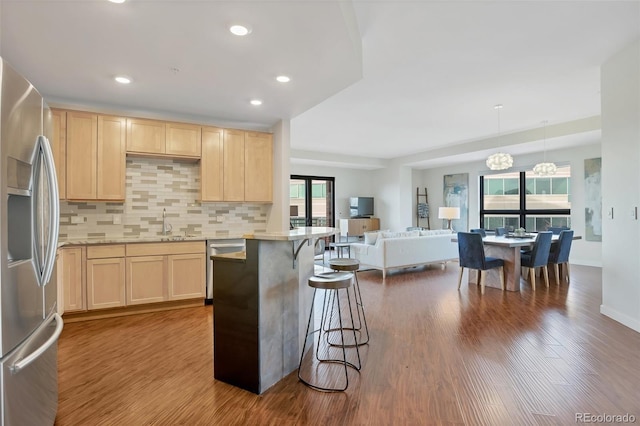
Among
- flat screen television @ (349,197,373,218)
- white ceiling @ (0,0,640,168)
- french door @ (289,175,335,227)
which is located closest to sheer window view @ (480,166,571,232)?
white ceiling @ (0,0,640,168)

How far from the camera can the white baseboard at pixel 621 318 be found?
3342 mm

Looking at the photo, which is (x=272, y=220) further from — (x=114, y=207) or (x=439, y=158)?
(x=439, y=158)

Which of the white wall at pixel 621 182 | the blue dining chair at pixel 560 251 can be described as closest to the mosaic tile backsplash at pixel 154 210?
the white wall at pixel 621 182

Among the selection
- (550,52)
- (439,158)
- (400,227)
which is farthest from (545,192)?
(550,52)

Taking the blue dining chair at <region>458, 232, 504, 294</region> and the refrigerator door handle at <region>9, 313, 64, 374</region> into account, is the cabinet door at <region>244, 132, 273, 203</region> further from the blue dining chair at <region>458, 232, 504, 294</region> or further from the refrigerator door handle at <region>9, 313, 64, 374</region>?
the refrigerator door handle at <region>9, 313, 64, 374</region>

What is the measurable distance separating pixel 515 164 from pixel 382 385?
808cm

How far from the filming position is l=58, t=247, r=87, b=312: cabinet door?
368 centimetres

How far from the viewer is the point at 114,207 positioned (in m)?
4.38

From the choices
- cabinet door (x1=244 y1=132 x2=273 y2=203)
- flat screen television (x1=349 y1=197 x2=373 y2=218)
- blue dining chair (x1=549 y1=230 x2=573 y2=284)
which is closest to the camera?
cabinet door (x1=244 y1=132 x2=273 y2=203)

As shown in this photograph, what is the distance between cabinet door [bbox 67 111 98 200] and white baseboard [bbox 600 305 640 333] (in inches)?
233

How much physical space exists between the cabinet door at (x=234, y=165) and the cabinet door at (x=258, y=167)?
0.22 ft

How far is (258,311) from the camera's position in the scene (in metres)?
2.30

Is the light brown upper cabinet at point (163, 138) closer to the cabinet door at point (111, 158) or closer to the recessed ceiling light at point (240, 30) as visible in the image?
the cabinet door at point (111, 158)

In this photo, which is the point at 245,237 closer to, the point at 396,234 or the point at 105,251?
the point at 105,251
